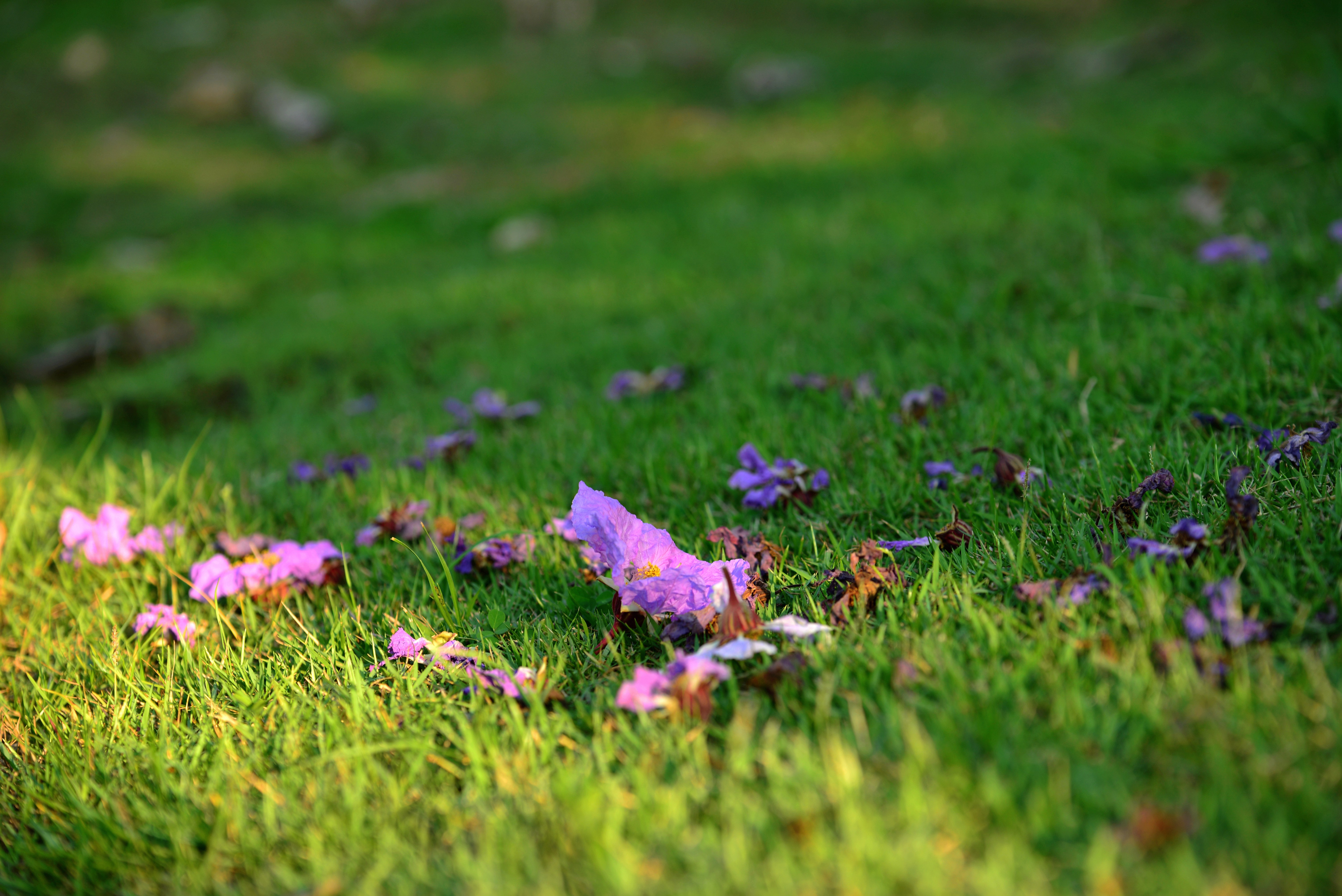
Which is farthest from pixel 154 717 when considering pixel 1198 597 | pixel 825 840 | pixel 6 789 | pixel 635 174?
pixel 635 174

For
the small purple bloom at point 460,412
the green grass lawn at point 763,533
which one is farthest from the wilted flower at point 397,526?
the small purple bloom at point 460,412

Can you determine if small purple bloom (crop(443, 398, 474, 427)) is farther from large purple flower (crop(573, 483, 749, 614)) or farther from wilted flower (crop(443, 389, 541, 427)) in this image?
large purple flower (crop(573, 483, 749, 614))

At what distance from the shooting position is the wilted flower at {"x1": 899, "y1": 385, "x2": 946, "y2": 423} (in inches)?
99.4

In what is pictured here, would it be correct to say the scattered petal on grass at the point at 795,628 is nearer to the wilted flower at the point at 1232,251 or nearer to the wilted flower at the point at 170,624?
the wilted flower at the point at 170,624

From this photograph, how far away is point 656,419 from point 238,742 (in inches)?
66.8

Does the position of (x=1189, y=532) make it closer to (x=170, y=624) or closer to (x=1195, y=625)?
(x=1195, y=625)

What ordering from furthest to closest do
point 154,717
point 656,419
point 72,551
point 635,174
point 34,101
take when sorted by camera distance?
point 34,101, point 635,174, point 656,419, point 72,551, point 154,717

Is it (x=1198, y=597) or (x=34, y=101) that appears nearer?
(x=1198, y=597)

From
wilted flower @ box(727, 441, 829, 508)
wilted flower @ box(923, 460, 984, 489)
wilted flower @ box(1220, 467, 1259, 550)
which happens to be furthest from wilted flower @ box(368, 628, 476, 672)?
wilted flower @ box(1220, 467, 1259, 550)

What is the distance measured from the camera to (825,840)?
1058mm

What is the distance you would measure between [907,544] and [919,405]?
0.87m

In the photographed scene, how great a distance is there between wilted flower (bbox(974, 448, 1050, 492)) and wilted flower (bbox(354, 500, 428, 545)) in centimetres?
144

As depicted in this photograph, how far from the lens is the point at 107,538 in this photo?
7.59 ft

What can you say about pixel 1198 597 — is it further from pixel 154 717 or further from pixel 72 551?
pixel 72 551
